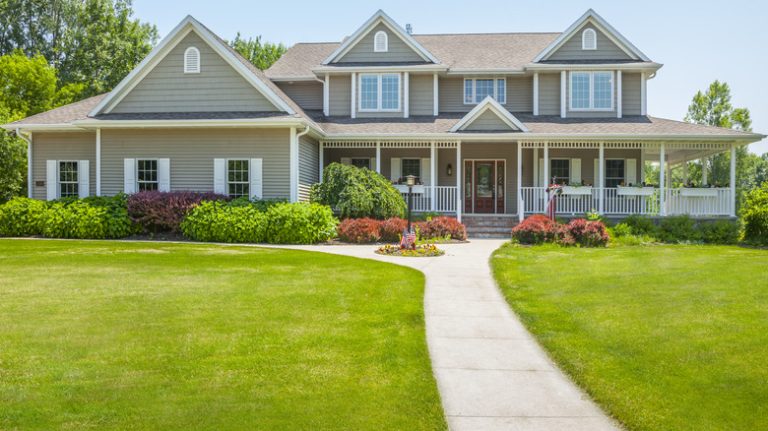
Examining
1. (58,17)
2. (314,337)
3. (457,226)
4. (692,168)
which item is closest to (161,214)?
(457,226)

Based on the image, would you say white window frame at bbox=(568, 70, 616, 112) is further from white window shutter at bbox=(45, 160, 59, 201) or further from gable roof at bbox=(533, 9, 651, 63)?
white window shutter at bbox=(45, 160, 59, 201)

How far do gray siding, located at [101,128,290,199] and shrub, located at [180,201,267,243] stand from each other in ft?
6.95

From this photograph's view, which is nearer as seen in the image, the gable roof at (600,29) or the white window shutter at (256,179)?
the white window shutter at (256,179)

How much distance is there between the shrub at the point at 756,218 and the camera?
1762 cm

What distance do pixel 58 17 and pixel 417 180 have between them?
32.7m

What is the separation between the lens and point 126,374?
496cm

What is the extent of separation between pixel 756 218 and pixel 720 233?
1.06 meters

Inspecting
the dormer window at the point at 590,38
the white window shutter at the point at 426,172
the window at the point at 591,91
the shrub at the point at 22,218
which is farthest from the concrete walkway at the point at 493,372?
the dormer window at the point at 590,38

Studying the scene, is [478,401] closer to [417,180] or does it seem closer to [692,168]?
[417,180]

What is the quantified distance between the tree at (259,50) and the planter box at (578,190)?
30761mm

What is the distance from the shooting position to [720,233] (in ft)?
61.0

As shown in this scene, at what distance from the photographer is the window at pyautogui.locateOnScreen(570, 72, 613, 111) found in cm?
2302

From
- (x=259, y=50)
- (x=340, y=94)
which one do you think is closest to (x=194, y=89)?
(x=340, y=94)

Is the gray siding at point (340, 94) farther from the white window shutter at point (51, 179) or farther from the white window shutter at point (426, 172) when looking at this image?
the white window shutter at point (51, 179)
